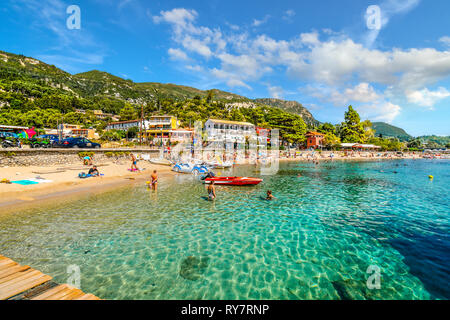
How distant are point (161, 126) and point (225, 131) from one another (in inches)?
1191

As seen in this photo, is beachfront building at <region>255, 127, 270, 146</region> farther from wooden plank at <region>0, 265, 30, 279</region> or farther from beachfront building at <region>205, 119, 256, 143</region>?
wooden plank at <region>0, 265, 30, 279</region>

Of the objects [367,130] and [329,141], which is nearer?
[329,141]

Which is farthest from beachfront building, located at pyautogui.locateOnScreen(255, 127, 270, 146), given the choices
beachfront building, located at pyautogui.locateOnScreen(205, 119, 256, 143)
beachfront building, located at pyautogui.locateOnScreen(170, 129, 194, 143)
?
beachfront building, located at pyautogui.locateOnScreen(170, 129, 194, 143)

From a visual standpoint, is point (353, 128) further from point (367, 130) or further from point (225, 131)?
point (225, 131)

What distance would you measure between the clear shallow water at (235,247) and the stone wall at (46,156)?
56.0 feet

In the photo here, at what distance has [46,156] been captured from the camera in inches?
1017

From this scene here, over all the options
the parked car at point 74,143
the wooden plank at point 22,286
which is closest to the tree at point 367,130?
the parked car at point 74,143

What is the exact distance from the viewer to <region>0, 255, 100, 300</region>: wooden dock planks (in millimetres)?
4191

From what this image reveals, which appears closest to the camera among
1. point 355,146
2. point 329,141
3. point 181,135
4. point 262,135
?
point 181,135

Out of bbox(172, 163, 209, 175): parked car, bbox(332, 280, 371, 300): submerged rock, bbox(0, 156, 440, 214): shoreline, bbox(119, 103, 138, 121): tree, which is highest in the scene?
bbox(119, 103, 138, 121): tree

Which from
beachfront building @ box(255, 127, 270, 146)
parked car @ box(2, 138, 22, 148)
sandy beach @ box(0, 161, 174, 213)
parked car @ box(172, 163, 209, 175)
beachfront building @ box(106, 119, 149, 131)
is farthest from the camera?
beachfront building @ box(106, 119, 149, 131)

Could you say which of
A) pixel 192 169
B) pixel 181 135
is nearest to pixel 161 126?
pixel 181 135

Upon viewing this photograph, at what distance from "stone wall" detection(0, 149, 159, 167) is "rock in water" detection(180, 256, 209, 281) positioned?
28383 millimetres
